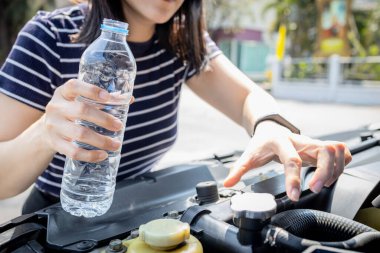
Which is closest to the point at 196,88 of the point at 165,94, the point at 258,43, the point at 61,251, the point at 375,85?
the point at 165,94

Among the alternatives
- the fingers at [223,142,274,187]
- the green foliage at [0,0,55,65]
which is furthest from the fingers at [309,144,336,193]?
the green foliage at [0,0,55,65]

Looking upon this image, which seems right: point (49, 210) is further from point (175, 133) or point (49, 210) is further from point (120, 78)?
point (175, 133)

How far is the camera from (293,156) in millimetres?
774

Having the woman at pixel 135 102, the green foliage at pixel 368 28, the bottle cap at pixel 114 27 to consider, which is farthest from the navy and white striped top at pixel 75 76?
the green foliage at pixel 368 28

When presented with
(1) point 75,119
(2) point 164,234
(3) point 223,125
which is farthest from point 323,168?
(3) point 223,125

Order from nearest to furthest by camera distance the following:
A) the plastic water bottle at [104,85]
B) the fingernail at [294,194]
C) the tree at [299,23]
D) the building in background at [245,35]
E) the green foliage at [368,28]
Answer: the fingernail at [294,194], the plastic water bottle at [104,85], the green foliage at [368,28], the tree at [299,23], the building in background at [245,35]

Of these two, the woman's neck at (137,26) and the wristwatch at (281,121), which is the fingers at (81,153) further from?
the woman's neck at (137,26)

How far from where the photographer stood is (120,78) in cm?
109

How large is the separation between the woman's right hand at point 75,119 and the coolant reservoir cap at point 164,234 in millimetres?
230

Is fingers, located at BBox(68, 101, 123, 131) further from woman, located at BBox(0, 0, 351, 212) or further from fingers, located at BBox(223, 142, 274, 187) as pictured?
fingers, located at BBox(223, 142, 274, 187)

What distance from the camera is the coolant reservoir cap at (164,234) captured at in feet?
1.78

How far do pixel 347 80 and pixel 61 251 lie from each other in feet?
35.8

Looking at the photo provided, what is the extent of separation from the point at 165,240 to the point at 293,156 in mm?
344

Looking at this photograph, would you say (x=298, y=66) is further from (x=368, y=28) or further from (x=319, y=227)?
(x=319, y=227)
